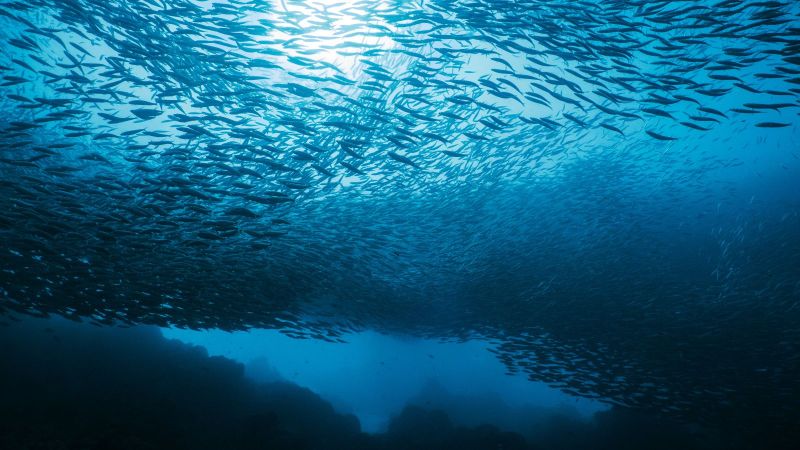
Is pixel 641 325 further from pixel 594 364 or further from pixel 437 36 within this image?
pixel 437 36

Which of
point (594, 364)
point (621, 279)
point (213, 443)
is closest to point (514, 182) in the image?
point (621, 279)

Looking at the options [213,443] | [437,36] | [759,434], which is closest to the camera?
[437,36]

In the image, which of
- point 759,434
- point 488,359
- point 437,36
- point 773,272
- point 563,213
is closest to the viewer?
point 437,36

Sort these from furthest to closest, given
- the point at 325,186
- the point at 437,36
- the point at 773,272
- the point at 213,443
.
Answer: the point at 213,443
the point at 773,272
the point at 325,186
the point at 437,36

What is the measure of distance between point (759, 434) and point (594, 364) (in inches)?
294

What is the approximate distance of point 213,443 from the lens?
14414 millimetres

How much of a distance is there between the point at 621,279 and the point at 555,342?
3.98 m

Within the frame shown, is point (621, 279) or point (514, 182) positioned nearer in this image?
point (514, 182)

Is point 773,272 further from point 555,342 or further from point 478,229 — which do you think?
point 478,229

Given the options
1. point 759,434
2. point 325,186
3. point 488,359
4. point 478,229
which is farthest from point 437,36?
point 488,359

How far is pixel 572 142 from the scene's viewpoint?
10.5m

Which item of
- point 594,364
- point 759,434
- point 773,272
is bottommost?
point 759,434

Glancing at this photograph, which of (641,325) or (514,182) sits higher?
(514,182)

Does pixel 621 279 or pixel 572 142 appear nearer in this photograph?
pixel 572 142
